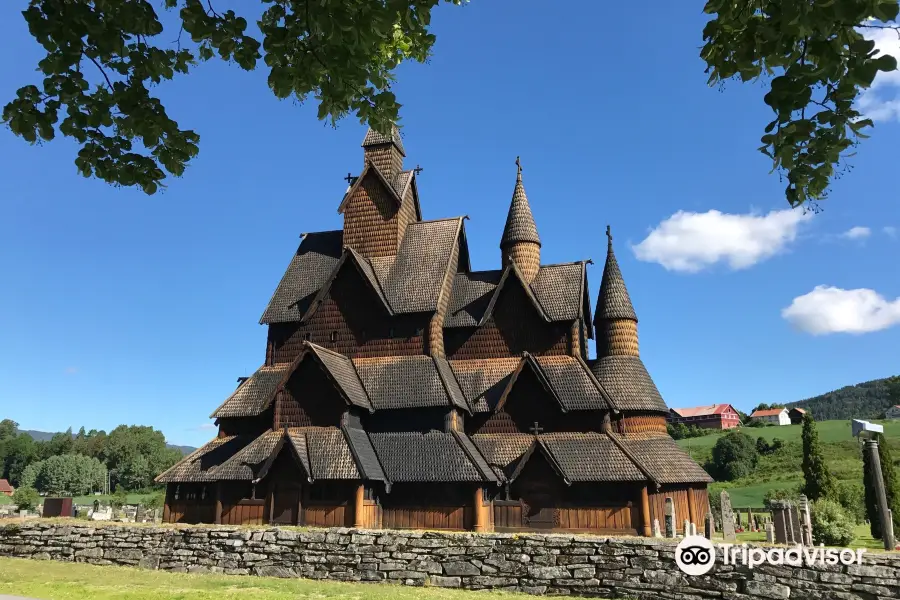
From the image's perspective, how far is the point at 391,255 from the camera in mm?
29609

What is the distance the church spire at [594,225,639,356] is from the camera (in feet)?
90.4

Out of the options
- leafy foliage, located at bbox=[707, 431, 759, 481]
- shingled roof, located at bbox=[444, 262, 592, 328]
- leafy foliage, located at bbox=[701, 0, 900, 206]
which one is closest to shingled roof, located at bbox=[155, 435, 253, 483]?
shingled roof, located at bbox=[444, 262, 592, 328]

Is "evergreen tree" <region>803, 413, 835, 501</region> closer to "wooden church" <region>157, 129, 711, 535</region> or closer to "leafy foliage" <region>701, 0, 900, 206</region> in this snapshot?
"wooden church" <region>157, 129, 711, 535</region>

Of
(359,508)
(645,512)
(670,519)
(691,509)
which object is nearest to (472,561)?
(359,508)

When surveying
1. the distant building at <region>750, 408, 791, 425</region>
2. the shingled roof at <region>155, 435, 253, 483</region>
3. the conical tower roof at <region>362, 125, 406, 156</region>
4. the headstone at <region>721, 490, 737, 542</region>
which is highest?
the conical tower roof at <region>362, 125, 406, 156</region>

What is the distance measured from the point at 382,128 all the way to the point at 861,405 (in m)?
202

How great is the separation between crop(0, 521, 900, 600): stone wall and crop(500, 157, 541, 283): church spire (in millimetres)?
16342

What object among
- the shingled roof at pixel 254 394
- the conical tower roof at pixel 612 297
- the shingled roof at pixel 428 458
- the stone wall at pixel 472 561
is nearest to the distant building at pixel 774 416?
the conical tower roof at pixel 612 297

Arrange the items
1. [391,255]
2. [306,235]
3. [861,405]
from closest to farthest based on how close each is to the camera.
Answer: [391,255]
[306,235]
[861,405]

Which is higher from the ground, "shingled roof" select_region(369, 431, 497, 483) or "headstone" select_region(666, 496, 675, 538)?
"shingled roof" select_region(369, 431, 497, 483)

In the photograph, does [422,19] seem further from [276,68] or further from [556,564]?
[556,564]

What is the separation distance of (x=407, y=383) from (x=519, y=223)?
958 cm

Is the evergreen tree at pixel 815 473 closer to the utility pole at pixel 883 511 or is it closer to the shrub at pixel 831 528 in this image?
the shrub at pixel 831 528

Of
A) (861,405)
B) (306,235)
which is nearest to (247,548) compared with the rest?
(306,235)
